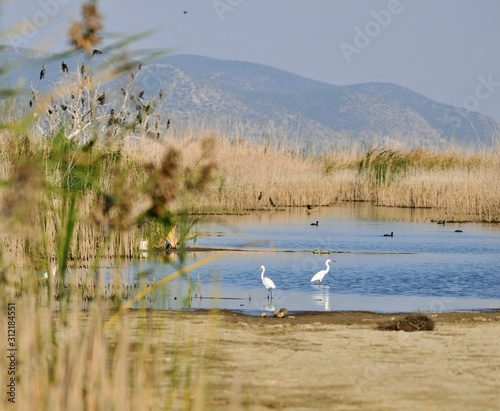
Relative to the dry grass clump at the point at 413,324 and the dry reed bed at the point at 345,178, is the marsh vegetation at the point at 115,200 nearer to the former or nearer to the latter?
the dry reed bed at the point at 345,178

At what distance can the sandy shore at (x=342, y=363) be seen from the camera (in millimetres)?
6816

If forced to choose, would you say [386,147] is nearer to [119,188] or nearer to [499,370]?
[499,370]

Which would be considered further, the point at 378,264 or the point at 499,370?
the point at 378,264

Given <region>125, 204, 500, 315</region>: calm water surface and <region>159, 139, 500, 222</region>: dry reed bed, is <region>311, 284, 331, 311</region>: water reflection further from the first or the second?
<region>159, 139, 500, 222</region>: dry reed bed

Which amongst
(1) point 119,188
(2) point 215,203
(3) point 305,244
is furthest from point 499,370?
(2) point 215,203

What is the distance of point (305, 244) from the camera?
A: 72.3 feet

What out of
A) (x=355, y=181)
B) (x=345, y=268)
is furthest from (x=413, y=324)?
(x=355, y=181)

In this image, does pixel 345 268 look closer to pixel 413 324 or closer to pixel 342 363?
pixel 413 324

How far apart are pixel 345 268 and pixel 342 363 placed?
31.6ft

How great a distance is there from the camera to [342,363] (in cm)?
814

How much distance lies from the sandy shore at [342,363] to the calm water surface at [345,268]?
80 cm

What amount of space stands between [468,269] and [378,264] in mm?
1535

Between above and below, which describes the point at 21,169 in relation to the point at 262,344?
above

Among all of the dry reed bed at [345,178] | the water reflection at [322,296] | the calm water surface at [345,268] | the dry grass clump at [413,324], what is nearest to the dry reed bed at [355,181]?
the dry reed bed at [345,178]
